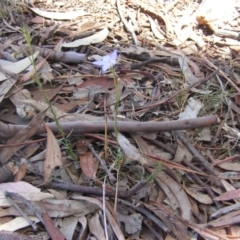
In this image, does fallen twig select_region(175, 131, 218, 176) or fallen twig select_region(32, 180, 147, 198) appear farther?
fallen twig select_region(175, 131, 218, 176)

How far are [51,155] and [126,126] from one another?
0.27 metres

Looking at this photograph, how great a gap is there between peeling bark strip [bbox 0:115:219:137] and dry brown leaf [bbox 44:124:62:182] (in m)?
0.04

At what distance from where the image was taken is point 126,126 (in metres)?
1.33

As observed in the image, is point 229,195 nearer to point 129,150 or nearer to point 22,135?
point 129,150

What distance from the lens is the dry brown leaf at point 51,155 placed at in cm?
122

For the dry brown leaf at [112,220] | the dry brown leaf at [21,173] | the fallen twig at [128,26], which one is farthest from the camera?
the fallen twig at [128,26]

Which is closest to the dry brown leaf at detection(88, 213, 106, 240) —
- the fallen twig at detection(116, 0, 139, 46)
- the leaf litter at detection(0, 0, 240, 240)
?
the leaf litter at detection(0, 0, 240, 240)

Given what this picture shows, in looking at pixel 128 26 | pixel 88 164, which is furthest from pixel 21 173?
pixel 128 26

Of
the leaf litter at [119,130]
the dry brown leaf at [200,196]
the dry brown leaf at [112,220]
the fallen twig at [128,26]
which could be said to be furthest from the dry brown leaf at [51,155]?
the fallen twig at [128,26]

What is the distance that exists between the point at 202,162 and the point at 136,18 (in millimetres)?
971

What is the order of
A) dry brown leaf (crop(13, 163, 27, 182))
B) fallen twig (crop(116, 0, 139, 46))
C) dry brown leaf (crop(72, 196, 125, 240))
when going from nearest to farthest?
dry brown leaf (crop(72, 196, 125, 240))
dry brown leaf (crop(13, 163, 27, 182))
fallen twig (crop(116, 0, 139, 46))

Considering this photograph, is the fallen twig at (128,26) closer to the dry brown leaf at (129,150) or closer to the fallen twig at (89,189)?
the dry brown leaf at (129,150)

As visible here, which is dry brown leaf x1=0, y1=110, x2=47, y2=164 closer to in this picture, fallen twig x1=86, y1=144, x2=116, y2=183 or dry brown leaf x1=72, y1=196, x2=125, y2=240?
fallen twig x1=86, y1=144, x2=116, y2=183

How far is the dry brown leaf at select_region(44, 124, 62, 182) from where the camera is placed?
1.22 metres
